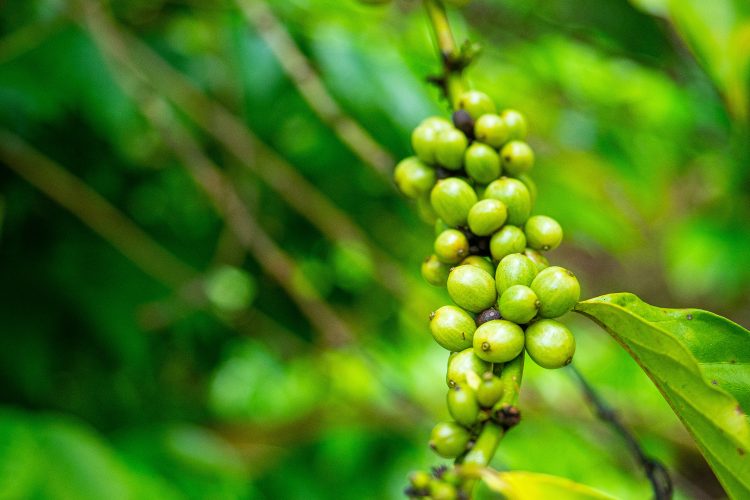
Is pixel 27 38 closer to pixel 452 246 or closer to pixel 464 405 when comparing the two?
pixel 452 246

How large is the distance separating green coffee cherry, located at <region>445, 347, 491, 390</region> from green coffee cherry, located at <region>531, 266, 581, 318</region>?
6cm

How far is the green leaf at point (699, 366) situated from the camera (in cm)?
45

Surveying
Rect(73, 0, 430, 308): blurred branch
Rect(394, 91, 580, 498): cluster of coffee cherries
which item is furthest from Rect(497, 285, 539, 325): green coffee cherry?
Rect(73, 0, 430, 308): blurred branch

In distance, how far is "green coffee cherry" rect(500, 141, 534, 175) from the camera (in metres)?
0.57

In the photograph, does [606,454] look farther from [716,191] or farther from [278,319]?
[278,319]

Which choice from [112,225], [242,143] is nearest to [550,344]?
[242,143]

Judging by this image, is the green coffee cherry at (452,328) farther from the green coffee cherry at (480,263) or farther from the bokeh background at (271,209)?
the bokeh background at (271,209)

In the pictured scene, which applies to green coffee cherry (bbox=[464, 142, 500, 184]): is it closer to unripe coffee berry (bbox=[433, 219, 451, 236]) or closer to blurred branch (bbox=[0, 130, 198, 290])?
unripe coffee berry (bbox=[433, 219, 451, 236])

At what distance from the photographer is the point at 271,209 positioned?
178cm

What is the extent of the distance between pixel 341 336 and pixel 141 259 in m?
0.57

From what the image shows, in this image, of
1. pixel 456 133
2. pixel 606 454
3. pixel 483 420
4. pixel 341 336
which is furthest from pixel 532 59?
pixel 483 420

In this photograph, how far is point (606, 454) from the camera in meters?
1.91

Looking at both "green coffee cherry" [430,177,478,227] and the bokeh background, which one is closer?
"green coffee cherry" [430,177,478,227]

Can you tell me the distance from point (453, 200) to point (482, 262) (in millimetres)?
56
